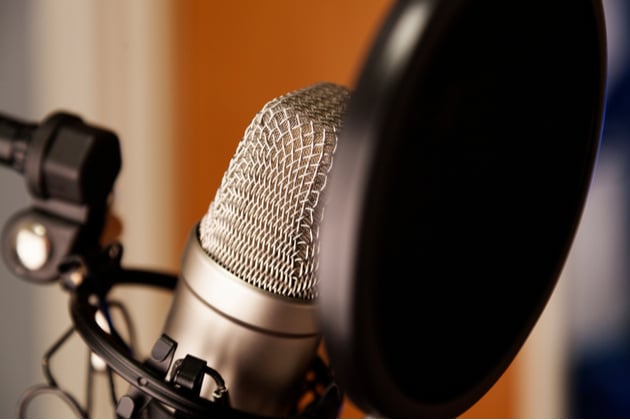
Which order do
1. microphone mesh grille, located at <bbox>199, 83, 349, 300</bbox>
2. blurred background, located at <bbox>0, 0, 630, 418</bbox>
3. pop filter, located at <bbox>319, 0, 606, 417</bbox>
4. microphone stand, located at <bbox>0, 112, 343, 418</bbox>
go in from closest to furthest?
1. pop filter, located at <bbox>319, 0, 606, 417</bbox>
2. microphone mesh grille, located at <bbox>199, 83, 349, 300</bbox>
3. microphone stand, located at <bbox>0, 112, 343, 418</bbox>
4. blurred background, located at <bbox>0, 0, 630, 418</bbox>

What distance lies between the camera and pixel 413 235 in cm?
30

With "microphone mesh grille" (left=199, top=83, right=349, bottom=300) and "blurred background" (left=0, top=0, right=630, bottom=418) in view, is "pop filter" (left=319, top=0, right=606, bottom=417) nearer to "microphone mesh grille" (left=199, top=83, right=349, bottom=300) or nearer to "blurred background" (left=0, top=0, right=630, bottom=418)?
"microphone mesh grille" (left=199, top=83, right=349, bottom=300)

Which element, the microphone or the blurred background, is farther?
the blurred background

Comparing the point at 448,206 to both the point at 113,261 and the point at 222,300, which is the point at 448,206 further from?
the point at 113,261

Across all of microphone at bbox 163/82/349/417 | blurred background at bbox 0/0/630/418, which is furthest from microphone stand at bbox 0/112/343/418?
blurred background at bbox 0/0/630/418

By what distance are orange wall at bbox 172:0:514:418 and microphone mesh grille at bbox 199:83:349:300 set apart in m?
0.60

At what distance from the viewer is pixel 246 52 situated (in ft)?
3.85

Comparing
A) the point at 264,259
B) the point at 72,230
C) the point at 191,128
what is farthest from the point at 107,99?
the point at 264,259

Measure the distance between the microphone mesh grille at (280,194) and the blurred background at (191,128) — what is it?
23.1 inches

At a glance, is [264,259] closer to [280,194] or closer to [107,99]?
[280,194]

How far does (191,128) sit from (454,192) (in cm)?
107

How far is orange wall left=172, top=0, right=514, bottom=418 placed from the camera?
112 centimetres

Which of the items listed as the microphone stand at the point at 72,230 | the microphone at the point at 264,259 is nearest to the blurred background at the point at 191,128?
the microphone stand at the point at 72,230

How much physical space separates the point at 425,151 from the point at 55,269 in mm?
345
